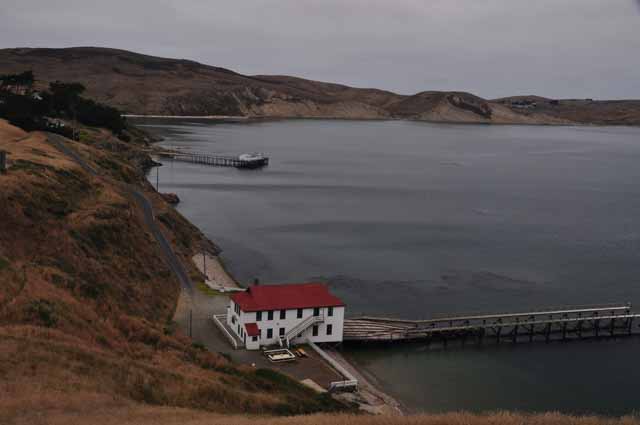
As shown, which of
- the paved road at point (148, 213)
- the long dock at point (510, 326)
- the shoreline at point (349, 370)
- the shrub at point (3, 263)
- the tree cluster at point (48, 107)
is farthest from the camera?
the tree cluster at point (48, 107)

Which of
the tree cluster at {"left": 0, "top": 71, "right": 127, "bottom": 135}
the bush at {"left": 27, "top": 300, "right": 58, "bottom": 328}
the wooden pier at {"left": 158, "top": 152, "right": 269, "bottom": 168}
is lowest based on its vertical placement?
the bush at {"left": 27, "top": 300, "right": 58, "bottom": 328}

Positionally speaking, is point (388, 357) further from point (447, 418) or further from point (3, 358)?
point (3, 358)

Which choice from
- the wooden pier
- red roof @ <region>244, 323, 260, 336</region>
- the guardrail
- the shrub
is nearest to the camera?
the shrub

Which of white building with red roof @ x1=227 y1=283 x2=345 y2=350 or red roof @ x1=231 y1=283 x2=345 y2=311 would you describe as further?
red roof @ x1=231 y1=283 x2=345 y2=311

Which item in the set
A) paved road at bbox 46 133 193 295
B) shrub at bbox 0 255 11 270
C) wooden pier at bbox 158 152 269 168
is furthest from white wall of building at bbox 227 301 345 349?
wooden pier at bbox 158 152 269 168

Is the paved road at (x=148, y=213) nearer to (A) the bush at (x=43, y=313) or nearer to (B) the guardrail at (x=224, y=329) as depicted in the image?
(B) the guardrail at (x=224, y=329)

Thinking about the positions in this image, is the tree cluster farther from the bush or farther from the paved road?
the bush

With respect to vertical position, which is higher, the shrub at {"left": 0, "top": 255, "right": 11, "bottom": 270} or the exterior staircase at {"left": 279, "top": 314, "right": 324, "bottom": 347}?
the shrub at {"left": 0, "top": 255, "right": 11, "bottom": 270}

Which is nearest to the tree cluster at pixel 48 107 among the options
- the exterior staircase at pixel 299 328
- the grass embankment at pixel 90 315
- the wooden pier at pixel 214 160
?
the wooden pier at pixel 214 160

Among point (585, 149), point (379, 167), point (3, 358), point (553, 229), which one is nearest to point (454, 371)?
point (3, 358)
